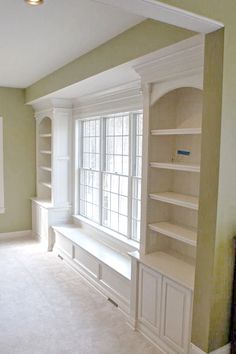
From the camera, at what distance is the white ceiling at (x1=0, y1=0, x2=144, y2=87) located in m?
2.46

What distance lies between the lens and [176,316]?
2.60m

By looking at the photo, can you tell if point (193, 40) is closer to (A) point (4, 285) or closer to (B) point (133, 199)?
(B) point (133, 199)

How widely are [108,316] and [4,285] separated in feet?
4.83

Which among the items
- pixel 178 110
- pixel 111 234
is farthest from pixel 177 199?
pixel 111 234

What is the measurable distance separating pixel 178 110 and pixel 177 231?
3.78 feet

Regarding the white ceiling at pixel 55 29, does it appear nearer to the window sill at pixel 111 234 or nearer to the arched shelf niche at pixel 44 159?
the arched shelf niche at pixel 44 159

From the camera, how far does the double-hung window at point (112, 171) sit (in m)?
3.95

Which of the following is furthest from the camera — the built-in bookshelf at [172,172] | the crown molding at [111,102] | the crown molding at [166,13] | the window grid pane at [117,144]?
the window grid pane at [117,144]

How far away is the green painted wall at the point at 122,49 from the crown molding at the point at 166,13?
237 mm

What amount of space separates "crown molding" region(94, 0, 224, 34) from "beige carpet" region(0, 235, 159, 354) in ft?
8.33

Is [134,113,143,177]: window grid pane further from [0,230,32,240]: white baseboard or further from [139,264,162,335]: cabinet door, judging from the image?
[0,230,32,240]: white baseboard

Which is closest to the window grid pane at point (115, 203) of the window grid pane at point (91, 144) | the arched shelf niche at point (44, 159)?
the window grid pane at point (91, 144)

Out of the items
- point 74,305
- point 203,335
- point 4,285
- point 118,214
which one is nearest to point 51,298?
point 74,305

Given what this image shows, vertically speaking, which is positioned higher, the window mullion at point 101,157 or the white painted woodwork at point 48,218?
the window mullion at point 101,157
